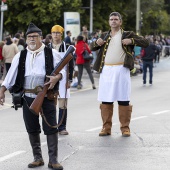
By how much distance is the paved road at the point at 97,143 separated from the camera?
7816 mm

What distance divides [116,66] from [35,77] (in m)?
2.52

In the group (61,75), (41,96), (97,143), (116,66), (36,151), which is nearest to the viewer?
(41,96)

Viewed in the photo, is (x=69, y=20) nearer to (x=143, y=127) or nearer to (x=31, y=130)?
(x=143, y=127)

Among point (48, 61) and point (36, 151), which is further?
point (36, 151)

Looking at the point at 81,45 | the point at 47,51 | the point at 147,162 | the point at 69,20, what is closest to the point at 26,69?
the point at 47,51

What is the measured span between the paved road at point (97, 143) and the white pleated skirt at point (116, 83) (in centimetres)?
67

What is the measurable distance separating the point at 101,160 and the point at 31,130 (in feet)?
3.59

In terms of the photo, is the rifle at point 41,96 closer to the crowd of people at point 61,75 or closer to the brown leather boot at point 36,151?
the crowd of people at point 61,75

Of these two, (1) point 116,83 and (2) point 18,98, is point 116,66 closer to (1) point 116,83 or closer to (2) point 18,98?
(1) point 116,83

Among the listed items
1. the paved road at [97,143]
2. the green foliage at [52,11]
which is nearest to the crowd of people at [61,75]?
the paved road at [97,143]

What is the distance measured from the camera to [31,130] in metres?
7.56

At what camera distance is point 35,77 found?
7441 millimetres

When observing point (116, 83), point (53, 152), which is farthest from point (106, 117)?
point (53, 152)

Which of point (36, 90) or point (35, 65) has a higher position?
point (35, 65)
